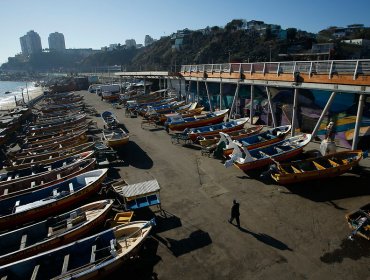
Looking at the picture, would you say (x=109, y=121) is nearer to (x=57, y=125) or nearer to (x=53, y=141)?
(x=57, y=125)

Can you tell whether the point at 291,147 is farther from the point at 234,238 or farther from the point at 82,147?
the point at 82,147

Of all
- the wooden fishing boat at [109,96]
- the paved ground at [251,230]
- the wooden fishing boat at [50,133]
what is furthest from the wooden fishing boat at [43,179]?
the wooden fishing boat at [109,96]

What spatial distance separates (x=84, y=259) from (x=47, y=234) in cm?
256

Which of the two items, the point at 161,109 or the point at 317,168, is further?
the point at 161,109

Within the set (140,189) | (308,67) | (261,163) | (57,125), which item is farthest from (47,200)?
(57,125)

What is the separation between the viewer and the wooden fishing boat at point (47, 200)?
Result: 12.4 m

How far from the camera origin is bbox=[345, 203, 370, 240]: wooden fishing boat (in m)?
11.0

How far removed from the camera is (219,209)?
13.8m

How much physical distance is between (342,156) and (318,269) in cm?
939

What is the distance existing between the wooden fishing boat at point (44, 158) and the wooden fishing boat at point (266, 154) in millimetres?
11780

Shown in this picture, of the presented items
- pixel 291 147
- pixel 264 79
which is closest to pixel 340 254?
pixel 291 147

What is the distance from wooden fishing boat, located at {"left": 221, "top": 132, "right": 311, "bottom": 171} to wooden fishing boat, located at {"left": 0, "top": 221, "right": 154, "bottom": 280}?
8155 mm

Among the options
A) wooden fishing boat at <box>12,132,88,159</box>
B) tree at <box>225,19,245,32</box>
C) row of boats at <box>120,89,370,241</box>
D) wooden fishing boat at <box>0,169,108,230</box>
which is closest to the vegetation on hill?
tree at <box>225,19,245,32</box>

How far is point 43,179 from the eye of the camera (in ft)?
52.8
